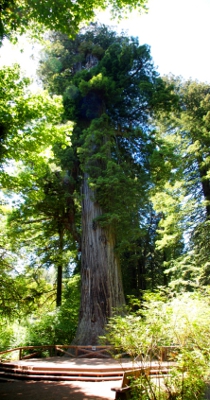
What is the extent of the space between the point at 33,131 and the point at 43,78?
33.2 feet

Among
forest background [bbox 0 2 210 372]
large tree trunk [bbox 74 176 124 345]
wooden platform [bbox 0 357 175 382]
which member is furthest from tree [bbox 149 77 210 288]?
wooden platform [bbox 0 357 175 382]

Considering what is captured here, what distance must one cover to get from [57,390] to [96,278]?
4830 mm

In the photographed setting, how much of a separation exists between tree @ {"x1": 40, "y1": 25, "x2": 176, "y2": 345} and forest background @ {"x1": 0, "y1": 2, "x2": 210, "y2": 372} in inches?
2.0

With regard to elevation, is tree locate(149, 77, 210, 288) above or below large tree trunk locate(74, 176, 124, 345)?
above

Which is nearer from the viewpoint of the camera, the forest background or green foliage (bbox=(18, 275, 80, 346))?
the forest background

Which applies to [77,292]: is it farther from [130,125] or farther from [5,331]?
[130,125]

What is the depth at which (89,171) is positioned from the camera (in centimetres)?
1087

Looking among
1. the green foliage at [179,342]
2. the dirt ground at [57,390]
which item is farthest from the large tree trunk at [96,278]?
the green foliage at [179,342]

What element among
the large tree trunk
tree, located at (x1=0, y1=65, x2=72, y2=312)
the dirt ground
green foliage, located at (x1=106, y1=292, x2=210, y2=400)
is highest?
tree, located at (x1=0, y1=65, x2=72, y2=312)

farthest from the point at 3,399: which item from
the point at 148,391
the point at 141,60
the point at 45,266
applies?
the point at 141,60

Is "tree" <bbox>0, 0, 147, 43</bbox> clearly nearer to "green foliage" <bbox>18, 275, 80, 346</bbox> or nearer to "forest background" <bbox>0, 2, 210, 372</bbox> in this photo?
"forest background" <bbox>0, 2, 210, 372</bbox>

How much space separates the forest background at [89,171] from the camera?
23.4 ft

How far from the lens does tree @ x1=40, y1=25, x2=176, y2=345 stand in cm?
1012

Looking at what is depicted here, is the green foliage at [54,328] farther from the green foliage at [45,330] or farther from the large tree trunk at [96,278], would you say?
the large tree trunk at [96,278]
